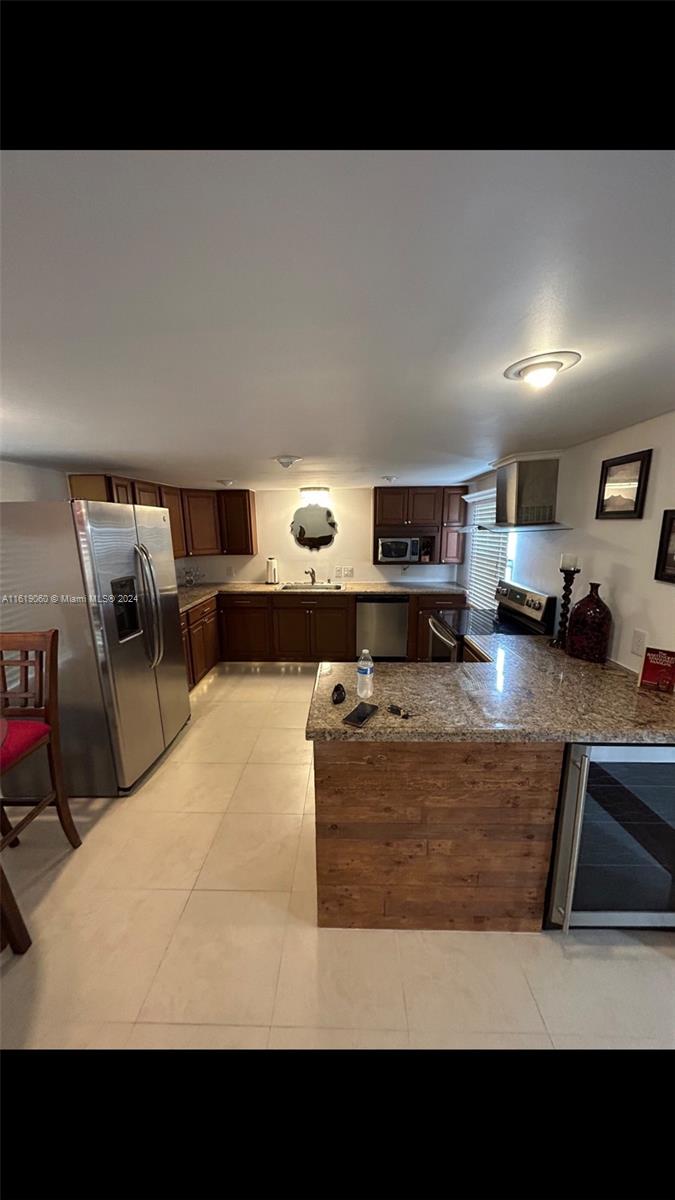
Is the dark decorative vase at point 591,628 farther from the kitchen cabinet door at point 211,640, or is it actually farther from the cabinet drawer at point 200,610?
the kitchen cabinet door at point 211,640

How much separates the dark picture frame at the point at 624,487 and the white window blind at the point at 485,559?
1081 mm

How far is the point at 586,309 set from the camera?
0.88 m

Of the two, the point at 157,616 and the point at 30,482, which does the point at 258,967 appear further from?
the point at 30,482

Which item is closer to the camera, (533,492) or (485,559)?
(533,492)

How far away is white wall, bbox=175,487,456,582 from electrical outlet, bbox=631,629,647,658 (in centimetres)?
288

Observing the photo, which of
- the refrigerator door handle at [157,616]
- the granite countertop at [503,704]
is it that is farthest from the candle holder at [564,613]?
the refrigerator door handle at [157,616]

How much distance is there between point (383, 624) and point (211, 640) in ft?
6.35

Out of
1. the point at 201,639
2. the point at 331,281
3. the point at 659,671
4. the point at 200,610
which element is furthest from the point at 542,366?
the point at 201,639

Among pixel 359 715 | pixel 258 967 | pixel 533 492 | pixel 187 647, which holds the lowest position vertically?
pixel 258 967

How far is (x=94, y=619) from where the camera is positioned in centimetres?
214

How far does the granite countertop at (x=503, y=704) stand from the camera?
136 cm
